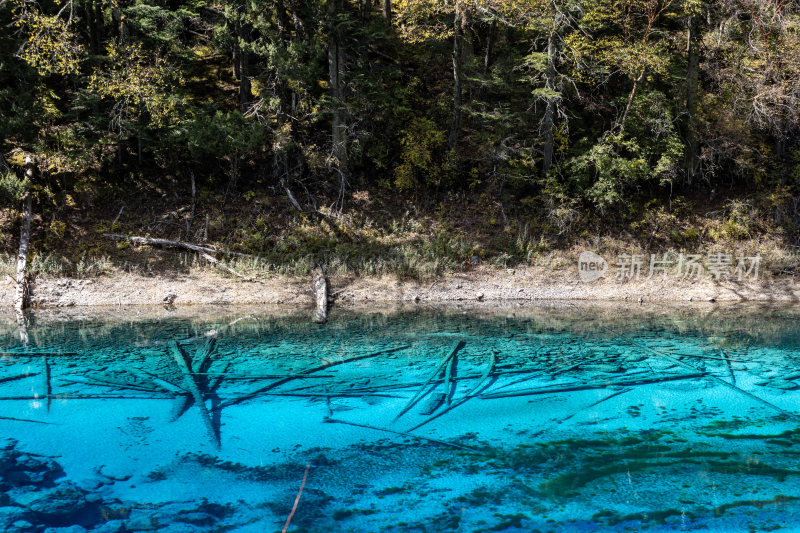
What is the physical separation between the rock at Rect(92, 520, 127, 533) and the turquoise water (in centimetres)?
2

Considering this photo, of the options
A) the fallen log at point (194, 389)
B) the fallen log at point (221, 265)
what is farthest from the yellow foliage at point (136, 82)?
the fallen log at point (194, 389)

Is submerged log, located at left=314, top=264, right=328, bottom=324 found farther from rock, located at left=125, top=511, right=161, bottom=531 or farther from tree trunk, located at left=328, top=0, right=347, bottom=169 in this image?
rock, located at left=125, top=511, right=161, bottom=531

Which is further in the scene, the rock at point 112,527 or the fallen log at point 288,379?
the fallen log at point 288,379

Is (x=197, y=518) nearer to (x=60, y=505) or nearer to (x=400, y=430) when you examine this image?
A: (x=60, y=505)

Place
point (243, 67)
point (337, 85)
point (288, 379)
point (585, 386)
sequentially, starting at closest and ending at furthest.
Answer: point (585, 386) < point (288, 379) < point (337, 85) < point (243, 67)

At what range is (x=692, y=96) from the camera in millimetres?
18922

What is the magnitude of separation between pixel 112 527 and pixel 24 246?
12.9m

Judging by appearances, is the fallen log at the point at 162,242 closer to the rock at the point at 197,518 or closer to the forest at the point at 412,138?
the forest at the point at 412,138

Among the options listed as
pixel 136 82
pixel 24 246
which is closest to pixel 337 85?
pixel 136 82

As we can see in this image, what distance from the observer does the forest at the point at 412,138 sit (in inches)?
651

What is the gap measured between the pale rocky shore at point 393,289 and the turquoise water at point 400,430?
3.08 meters

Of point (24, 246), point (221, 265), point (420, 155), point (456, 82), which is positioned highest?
point (456, 82)

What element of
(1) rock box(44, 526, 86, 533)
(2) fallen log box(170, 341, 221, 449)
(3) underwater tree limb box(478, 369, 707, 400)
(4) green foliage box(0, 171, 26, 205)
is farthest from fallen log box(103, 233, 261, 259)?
(1) rock box(44, 526, 86, 533)

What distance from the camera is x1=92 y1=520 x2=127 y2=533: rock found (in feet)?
15.3
